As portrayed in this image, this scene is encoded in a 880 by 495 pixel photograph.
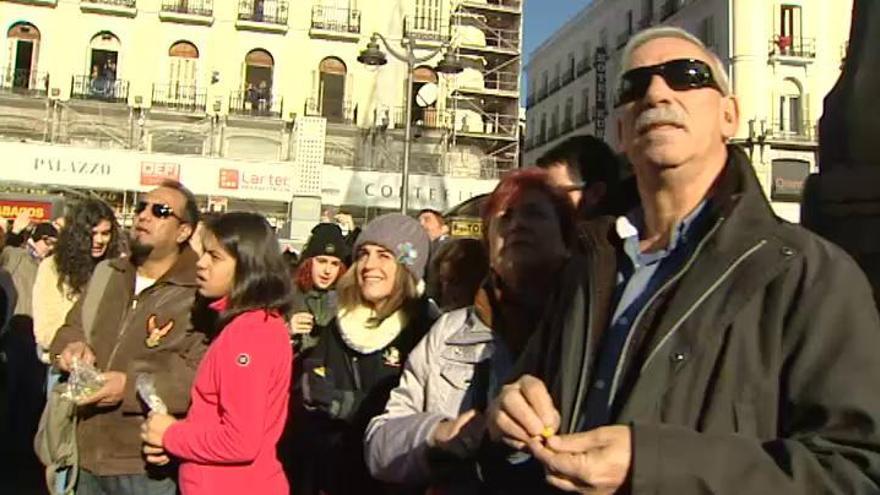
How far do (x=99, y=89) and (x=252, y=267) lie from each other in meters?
29.4

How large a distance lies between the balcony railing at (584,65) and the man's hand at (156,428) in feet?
155

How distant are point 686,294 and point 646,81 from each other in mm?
486

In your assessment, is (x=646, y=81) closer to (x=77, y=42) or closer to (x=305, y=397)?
(x=305, y=397)

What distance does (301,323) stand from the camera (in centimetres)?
478

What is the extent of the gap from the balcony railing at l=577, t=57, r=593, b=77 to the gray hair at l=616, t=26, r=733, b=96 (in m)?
48.0

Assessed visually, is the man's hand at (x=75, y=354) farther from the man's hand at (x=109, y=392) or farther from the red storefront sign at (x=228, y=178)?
the red storefront sign at (x=228, y=178)

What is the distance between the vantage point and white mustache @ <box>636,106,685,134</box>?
1.68 m

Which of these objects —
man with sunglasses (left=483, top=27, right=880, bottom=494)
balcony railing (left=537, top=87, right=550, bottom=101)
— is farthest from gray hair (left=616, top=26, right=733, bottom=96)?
balcony railing (left=537, top=87, right=550, bottom=101)

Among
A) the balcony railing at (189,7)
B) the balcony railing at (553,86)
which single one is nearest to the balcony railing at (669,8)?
the balcony railing at (553,86)

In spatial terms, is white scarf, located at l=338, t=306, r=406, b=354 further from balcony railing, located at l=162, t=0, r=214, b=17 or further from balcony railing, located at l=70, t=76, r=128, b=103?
balcony railing, located at l=162, t=0, r=214, b=17

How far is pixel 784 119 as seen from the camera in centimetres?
3722

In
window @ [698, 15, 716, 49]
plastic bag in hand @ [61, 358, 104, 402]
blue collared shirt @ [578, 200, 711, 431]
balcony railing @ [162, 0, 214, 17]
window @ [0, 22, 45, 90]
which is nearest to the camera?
blue collared shirt @ [578, 200, 711, 431]

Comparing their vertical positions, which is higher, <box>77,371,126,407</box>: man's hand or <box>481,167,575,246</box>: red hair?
<box>481,167,575,246</box>: red hair

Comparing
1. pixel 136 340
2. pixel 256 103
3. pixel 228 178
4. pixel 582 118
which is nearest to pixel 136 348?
pixel 136 340
